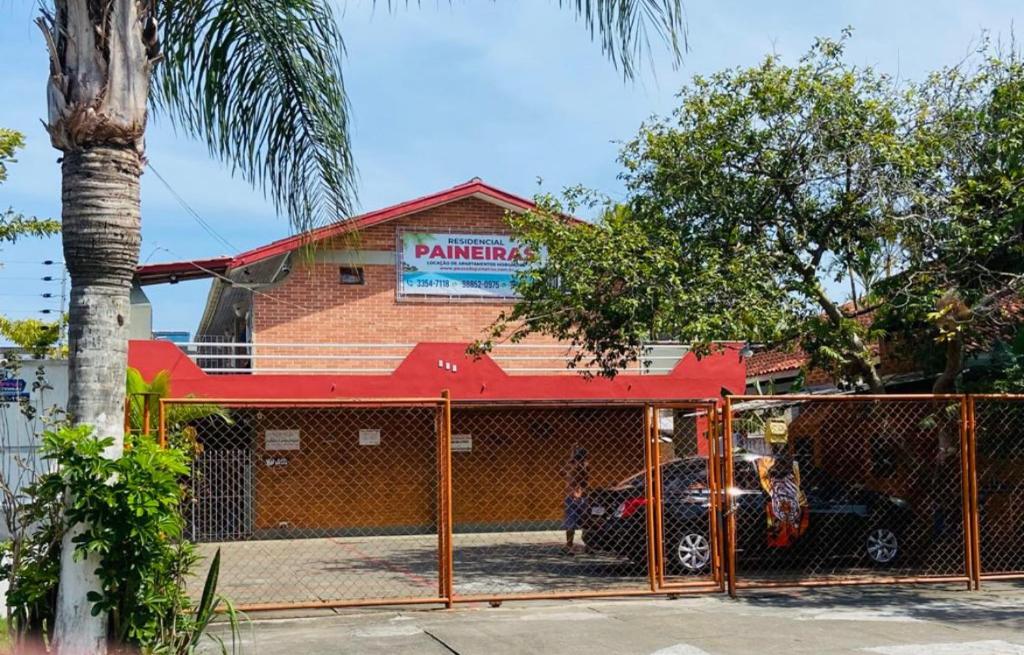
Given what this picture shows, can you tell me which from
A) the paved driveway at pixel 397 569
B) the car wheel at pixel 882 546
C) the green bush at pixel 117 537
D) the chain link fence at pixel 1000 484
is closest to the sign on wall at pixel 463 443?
the paved driveway at pixel 397 569

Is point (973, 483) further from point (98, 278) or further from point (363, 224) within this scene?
point (363, 224)

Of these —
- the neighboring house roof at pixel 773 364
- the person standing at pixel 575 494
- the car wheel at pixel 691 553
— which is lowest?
the car wheel at pixel 691 553

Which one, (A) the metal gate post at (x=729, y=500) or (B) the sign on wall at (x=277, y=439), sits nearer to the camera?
(A) the metal gate post at (x=729, y=500)

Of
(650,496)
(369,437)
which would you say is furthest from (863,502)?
(369,437)

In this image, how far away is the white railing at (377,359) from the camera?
21328mm

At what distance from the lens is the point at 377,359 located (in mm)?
21906

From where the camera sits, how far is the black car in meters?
13.0

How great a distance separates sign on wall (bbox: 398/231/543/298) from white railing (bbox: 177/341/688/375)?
142 cm

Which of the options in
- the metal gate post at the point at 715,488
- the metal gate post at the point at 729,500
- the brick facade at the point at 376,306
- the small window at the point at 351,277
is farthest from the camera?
the small window at the point at 351,277

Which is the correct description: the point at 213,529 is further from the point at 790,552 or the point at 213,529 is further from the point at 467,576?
the point at 790,552

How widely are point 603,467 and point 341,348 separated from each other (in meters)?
5.91

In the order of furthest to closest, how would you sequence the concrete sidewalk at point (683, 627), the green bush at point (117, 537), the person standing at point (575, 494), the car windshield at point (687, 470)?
the person standing at point (575, 494) < the car windshield at point (687, 470) < the concrete sidewalk at point (683, 627) < the green bush at point (117, 537)

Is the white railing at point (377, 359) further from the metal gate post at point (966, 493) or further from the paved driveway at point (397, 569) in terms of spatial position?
the metal gate post at point (966, 493)

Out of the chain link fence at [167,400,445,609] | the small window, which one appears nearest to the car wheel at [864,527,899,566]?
the chain link fence at [167,400,445,609]
